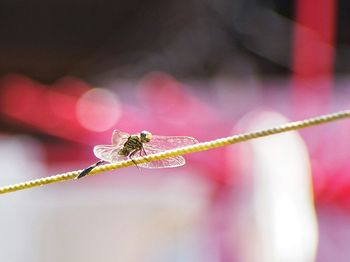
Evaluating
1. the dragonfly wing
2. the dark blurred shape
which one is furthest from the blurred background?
the dragonfly wing

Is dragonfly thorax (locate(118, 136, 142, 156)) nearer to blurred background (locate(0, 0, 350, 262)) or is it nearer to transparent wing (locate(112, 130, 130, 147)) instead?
transparent wing (locate(112, 130, 130, 147))

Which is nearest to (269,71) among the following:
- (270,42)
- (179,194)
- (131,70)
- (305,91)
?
(270,42)

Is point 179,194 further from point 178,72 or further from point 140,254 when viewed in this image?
point 178,72

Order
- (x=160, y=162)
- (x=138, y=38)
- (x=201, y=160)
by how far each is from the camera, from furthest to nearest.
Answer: (x=138, y=38) < (x=201, y=160) < (x=160, y=162)

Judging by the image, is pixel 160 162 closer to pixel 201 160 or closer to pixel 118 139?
pixel 118 139

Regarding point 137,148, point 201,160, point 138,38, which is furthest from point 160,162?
point 138,38

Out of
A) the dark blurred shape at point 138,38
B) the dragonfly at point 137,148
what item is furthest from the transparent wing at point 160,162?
the dark blurred shape at point 138,38
